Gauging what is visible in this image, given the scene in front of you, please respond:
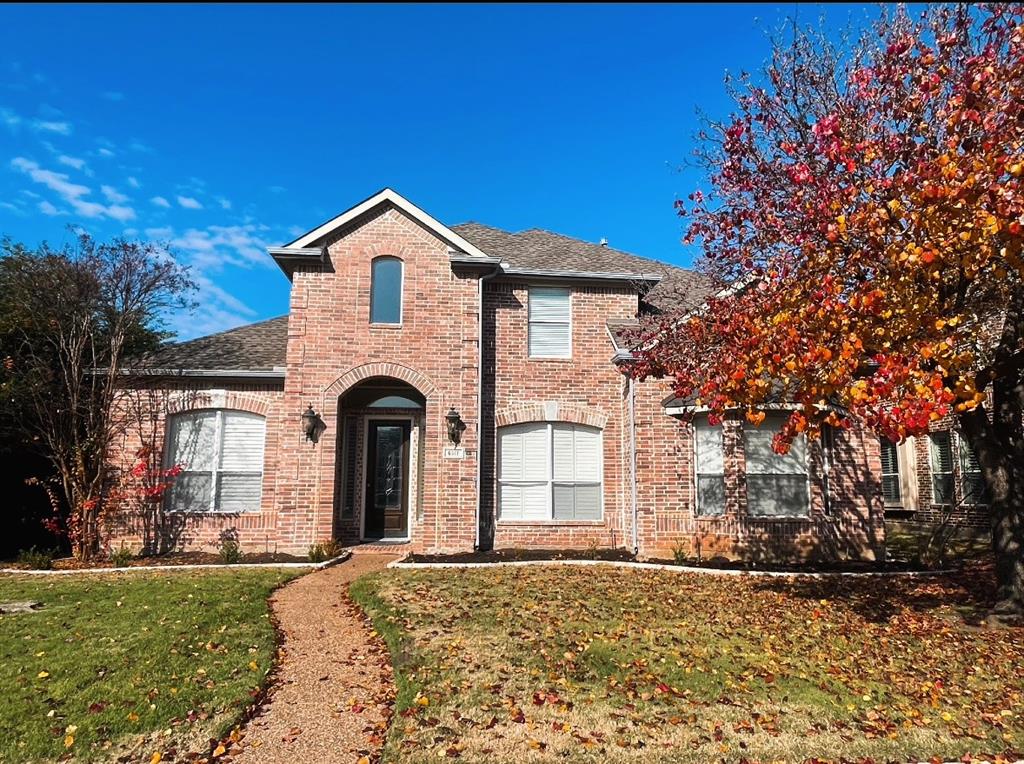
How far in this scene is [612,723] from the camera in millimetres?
5461

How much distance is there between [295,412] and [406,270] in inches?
150

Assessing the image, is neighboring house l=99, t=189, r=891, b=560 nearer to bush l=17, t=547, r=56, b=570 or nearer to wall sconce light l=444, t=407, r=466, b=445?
wall sconce light l=444, t=407, r=466, b=445

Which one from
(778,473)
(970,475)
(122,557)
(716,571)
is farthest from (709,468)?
(122,557)

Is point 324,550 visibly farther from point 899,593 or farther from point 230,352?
point 899,593

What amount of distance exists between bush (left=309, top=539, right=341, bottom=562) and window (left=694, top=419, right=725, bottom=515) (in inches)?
289

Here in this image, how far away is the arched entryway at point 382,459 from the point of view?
15.1 meters

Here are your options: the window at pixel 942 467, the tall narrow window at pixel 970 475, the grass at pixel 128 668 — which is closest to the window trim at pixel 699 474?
the tall narrow window at pixel 970 475

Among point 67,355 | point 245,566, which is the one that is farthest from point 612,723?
point 67,355

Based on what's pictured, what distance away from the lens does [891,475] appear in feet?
68.0

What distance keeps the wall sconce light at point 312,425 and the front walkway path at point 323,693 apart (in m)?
4.57

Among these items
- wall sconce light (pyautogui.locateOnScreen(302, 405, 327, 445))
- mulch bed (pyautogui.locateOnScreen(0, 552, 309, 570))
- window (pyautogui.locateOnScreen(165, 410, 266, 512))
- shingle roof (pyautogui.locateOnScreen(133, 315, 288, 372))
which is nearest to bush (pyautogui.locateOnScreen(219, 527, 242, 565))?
mulch bed (pyautogui.locateOnScreen(0, 552, 309, 570))

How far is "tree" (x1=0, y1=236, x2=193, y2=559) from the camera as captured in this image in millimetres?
13438

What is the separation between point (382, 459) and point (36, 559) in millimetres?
6876

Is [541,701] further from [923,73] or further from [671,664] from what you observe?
[923,73]
